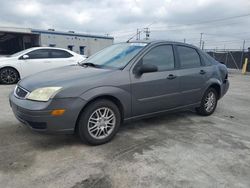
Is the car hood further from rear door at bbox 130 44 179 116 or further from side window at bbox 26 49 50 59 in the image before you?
side window at bbox 26 49 50 59

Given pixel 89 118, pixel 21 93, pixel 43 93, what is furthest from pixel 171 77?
pixel 21 93

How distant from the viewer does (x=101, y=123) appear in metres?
3.39

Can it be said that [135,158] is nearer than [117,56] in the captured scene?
Yes

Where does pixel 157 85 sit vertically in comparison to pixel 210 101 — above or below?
above

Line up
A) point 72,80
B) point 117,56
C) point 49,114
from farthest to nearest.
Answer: point 117,56, point 72,80, point 49,114

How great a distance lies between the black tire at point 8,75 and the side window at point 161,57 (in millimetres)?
6479

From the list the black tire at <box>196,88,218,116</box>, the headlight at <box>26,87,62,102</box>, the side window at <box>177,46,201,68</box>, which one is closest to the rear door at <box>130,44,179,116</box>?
the side window at <box>177,46,201,68</box>

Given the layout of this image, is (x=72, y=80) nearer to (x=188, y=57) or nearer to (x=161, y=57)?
(x=161, y=57)

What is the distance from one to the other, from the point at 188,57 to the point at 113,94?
2.01 meters

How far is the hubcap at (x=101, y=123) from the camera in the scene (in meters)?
3.31

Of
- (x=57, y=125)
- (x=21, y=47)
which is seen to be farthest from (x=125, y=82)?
(x=21, y=47)

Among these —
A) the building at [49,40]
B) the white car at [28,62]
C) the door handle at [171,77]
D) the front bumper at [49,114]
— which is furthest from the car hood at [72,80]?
the building at [49,40]

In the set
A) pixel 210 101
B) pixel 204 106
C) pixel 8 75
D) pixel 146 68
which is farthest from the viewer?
pixel 8 75

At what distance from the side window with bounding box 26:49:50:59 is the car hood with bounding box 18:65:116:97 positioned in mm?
5767
